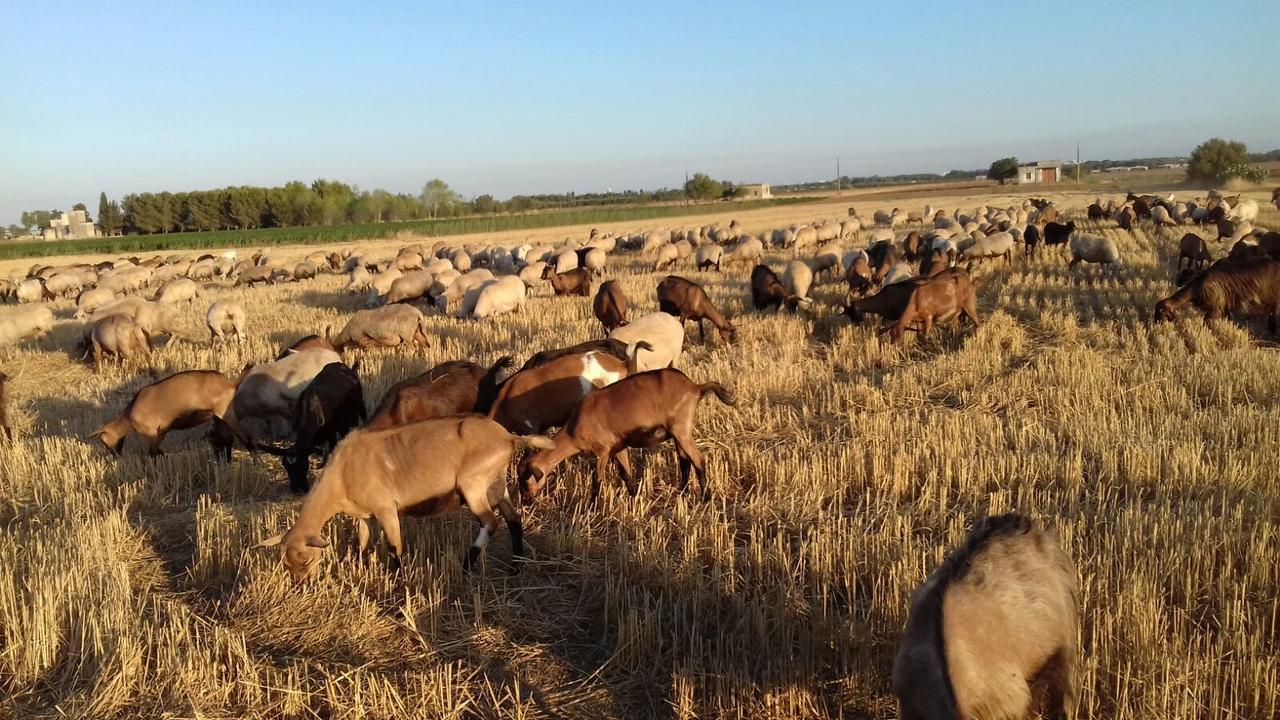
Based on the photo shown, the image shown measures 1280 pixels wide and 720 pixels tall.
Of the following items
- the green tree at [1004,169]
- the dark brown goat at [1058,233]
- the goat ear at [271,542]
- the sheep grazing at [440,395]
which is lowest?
the goat ear at [271,542]

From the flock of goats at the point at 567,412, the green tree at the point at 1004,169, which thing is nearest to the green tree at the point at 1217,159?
the green tree at the point at 1004,169

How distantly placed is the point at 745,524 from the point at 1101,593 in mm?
2487

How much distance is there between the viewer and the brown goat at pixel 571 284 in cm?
2031

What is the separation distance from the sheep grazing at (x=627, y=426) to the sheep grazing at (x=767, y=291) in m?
9.28

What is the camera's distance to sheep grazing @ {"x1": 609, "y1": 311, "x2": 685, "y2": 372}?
10.4 metres

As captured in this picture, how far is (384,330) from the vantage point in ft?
45.3

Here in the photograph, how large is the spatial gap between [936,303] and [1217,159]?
6794 cm

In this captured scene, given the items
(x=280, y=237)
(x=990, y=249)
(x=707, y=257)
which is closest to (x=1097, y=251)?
(x=990, y=249)

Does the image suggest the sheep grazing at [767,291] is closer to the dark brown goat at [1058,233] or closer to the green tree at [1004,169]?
the dark brown goat at [1058,233]

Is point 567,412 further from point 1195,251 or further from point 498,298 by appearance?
point 1195,251

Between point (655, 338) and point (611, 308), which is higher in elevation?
point (611, 308)

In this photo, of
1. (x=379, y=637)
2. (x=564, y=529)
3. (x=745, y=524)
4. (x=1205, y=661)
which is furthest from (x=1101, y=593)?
(x=379, y=637)

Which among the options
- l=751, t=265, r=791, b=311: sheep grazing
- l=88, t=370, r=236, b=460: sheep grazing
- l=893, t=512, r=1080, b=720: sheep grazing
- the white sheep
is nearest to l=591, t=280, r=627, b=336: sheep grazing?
l=751, t=265, r=791, b=311: sheep grazing

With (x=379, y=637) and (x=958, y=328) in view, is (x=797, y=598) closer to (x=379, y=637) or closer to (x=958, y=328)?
(x=379, y=637)
